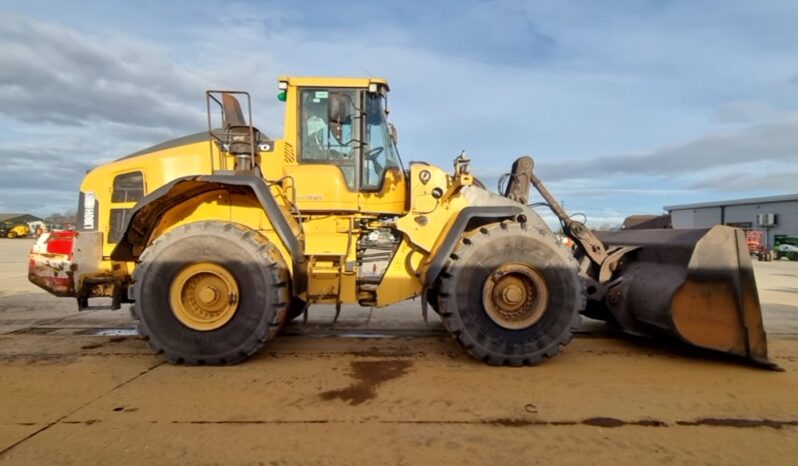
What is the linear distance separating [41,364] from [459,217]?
4.31 meters

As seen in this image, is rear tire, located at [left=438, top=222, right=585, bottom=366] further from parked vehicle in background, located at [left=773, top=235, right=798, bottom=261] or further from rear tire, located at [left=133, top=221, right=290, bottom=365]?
parked vehicle in background, located at [left=773, top=235, right=798, bottom=261]

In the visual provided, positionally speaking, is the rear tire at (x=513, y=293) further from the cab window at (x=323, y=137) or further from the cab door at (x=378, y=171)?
the cab window at (x=323, y=137)

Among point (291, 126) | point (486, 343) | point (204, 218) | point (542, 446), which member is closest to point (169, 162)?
point (204, 218)

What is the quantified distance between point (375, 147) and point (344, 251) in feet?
3.99

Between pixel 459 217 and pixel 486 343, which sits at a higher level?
pixel 459 217

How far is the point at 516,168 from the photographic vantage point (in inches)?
245

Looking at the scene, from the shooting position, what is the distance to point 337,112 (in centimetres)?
502

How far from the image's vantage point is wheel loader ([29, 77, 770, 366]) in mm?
4805

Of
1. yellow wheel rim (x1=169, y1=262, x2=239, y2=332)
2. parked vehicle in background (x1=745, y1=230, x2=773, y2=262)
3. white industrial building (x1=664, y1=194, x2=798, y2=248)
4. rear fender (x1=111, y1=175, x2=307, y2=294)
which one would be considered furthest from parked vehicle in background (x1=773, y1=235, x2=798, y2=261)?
yellow wheel rim (x1=169, y1=262, x2=239, y2=332)

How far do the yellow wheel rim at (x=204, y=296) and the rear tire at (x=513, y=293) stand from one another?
2035 millimetres

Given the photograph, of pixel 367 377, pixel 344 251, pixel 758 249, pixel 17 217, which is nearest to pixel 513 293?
pixel 367 377

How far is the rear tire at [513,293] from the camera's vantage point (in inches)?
190

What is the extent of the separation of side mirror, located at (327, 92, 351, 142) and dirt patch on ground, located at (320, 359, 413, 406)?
240 cm

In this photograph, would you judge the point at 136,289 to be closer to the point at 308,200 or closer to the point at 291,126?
the point at 308,200
